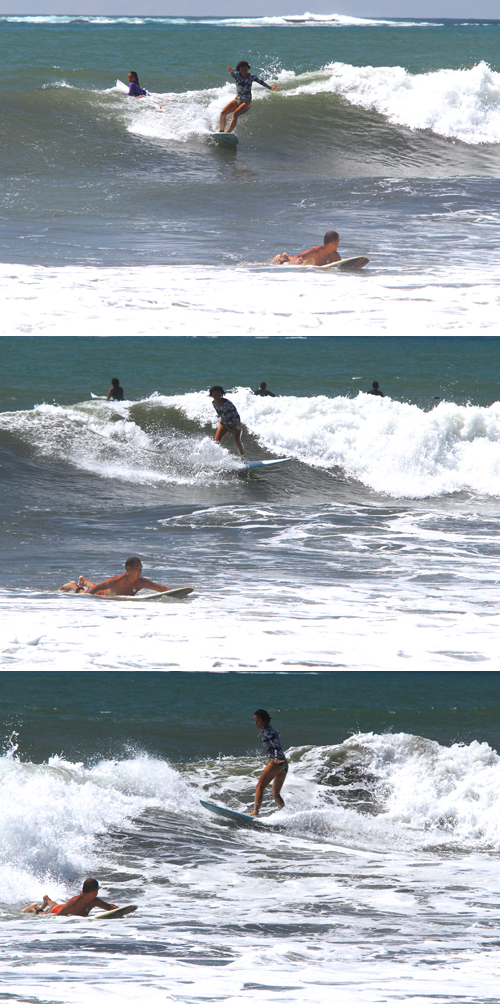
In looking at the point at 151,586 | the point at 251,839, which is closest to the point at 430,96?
the point at 151,586

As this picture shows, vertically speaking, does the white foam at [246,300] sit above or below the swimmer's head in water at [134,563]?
above

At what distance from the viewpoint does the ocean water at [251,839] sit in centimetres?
399

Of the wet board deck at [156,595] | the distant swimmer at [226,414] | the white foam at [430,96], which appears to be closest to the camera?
the wet board deck at [156,595]

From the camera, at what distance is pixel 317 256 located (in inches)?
331

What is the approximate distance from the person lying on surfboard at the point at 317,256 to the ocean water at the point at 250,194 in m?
0.17

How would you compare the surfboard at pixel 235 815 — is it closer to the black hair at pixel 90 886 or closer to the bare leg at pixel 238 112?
the black hair at pixel 90 886

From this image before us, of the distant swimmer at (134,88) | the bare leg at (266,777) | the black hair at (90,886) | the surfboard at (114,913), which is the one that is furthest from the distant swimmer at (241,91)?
the surfboard at (114,913)

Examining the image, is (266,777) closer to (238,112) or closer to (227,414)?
(227,414)

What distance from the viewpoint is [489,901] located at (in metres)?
5.25

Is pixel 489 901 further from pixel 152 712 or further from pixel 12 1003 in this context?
pixel 152 712

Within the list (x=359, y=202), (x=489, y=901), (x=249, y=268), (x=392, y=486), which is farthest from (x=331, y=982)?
(x=359, y=202)

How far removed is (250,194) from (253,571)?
568 cm

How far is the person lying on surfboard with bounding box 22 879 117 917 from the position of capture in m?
5.27

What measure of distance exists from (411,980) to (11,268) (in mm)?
6346
